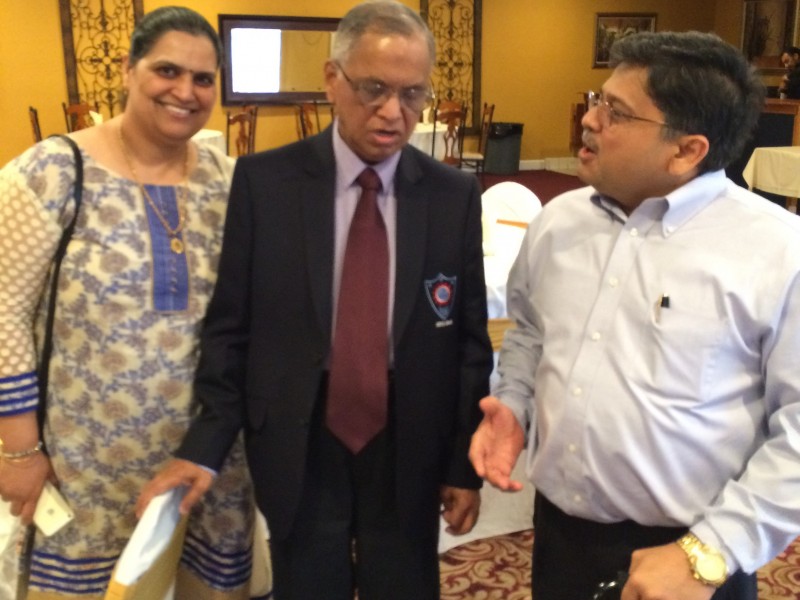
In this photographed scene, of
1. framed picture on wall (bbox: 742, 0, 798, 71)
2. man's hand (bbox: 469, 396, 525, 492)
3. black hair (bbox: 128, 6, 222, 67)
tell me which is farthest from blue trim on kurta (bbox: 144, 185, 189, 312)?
framed picture on wall (bbox: 742, 0, 798, 71)

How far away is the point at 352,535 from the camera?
1.59m

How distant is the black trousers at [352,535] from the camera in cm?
151

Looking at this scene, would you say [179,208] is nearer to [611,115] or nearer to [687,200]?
[611,115]

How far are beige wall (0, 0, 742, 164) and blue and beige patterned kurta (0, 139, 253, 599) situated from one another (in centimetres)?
767

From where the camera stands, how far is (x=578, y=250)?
139 cm

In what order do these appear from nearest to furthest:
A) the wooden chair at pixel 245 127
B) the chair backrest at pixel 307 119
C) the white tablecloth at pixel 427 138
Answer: the white tablecloth at pixel 427 138 < the wooden chair at pixel 245 127 < the chair backrest at pixel 307 119

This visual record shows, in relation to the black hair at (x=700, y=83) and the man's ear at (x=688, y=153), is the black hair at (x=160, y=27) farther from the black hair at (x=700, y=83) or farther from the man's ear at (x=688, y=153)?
the man's ear at (x=688, y=153)

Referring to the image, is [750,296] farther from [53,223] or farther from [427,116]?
[427,116]

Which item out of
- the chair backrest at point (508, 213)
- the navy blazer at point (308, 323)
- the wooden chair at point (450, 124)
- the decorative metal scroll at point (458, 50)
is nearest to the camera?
the navy blazer at point (308, 323)

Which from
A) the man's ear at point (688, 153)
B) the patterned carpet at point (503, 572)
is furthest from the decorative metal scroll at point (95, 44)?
the man's ear at point (688, 153)

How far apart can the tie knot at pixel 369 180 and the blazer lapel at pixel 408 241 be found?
1.7 inches

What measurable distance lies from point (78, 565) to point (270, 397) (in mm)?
614

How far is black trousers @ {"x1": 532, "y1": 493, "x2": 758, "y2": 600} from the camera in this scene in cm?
134

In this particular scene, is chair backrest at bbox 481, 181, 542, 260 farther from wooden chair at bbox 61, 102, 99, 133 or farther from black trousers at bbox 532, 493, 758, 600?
wooden chair at bbox 61, 102, 99, 133
